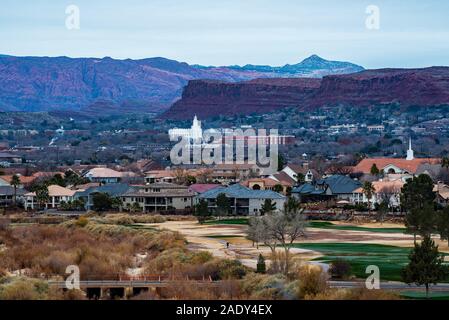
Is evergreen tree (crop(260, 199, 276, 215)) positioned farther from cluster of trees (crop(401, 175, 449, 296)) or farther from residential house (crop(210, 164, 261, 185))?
residential house (crop(210, 164, 261, 185))

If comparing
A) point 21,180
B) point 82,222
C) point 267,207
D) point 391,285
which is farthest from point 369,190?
point 391,285


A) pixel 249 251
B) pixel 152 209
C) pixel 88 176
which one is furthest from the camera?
pixel 88 176

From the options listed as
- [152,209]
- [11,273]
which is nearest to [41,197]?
[152,209]

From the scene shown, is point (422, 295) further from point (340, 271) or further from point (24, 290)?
point (24, 290)

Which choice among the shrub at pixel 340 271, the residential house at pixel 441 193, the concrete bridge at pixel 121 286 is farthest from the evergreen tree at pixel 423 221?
the residential house at pixel 441 193
